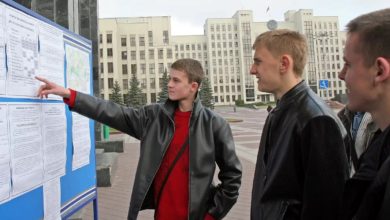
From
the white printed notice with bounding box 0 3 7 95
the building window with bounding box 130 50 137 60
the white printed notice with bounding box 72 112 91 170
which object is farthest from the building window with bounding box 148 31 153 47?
the white printed notice with bounding box 0 3 7 95

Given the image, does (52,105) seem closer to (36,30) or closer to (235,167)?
(36,30)

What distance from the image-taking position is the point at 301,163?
5.68 feet

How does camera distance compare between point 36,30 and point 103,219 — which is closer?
point 36,30

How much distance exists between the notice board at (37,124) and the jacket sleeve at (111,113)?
14cm

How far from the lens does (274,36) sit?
6.53 feet

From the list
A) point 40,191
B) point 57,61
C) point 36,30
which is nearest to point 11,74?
point 36,30

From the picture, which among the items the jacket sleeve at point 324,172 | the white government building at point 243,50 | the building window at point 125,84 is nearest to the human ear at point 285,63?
the jacket sleeve at point 324,172

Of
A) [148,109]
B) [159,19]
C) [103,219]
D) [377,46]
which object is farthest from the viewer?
[159,19]

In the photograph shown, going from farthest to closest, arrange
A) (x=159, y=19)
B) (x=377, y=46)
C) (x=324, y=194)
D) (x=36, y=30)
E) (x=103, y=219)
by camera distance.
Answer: (x=159, y=19) → (x=103, y=219) → (x=36, y=30) → (x=324, y=194) → (x=377, y=46)

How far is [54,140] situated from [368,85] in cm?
178

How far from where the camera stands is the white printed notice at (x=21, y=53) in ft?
6.27

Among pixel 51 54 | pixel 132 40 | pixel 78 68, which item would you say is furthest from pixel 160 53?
pixel 51 54

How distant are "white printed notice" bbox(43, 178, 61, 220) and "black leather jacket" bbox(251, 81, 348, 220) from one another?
3.89 feet

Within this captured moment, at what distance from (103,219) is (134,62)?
8470cm
